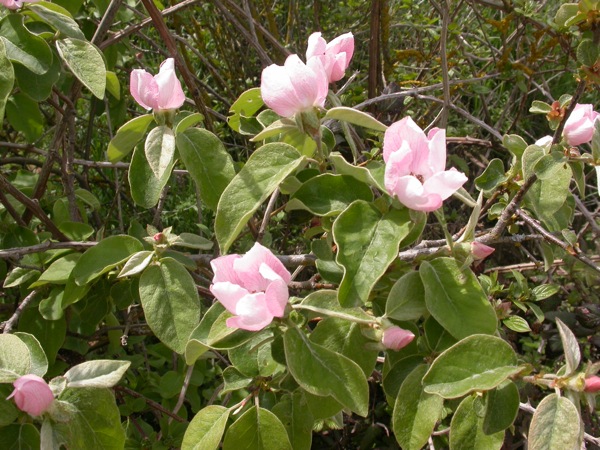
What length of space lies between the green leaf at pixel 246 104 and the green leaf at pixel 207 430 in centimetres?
54

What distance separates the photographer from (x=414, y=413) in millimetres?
830

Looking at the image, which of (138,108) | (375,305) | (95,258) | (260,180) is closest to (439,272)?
(375,305)

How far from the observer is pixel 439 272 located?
0.83 m

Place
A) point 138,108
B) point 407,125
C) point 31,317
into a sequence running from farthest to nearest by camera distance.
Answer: point 138,108 → point 31,317 → point 407,125

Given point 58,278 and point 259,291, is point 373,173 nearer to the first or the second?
point 259,291

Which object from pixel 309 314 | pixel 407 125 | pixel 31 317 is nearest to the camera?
pixel 407 125

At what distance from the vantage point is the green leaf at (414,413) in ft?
2.67

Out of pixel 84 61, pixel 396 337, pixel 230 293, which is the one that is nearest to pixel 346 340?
pixel 396 337

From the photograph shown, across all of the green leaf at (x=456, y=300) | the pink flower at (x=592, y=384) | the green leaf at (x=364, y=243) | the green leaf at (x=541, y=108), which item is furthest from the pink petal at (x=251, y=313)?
the green leaf at (x=541, y=108)

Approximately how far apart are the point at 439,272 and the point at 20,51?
30.9 inches

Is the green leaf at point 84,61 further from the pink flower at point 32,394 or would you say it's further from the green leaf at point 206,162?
the pink flower at point 32,394

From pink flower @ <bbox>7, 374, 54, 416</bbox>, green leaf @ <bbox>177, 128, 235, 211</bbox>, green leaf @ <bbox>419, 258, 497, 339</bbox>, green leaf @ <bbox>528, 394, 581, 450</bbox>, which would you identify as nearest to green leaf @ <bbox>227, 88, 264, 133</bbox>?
green leaf @ <bbox>177, 128, 235, 211</bbox>

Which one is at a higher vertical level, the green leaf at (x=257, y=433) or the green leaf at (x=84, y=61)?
the green leaf at (x=84, y=61)

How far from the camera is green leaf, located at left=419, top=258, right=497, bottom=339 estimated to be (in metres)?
0.80
